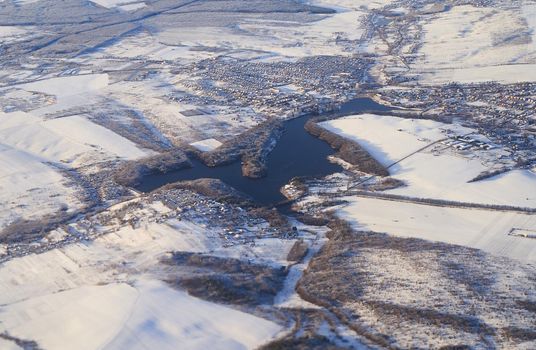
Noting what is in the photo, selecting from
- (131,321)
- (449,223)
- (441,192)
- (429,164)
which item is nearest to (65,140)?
(131,321)

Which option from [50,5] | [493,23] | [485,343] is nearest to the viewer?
[485,343]

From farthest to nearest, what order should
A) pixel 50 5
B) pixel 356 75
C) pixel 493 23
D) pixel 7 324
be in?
pixel 50 5 → pixel 493 23 → pixel 356 75 → pixel 7 324

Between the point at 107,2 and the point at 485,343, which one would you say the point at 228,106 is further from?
the point at 107,2

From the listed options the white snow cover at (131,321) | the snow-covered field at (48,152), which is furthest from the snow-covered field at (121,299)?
the snow-covered field at (48,152)

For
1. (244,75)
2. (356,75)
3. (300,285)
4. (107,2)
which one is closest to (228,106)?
(244,75)

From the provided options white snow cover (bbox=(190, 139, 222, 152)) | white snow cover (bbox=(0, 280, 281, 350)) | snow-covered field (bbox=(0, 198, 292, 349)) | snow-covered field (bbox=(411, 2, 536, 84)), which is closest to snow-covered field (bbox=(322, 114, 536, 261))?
snow-covered field (bbox=(0, 198, 292, 349))

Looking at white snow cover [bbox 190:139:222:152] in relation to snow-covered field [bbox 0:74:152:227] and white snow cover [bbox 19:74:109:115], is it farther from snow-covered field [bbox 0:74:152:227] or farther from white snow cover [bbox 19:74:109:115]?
white snow cover [bbox 19:74:109:115]
